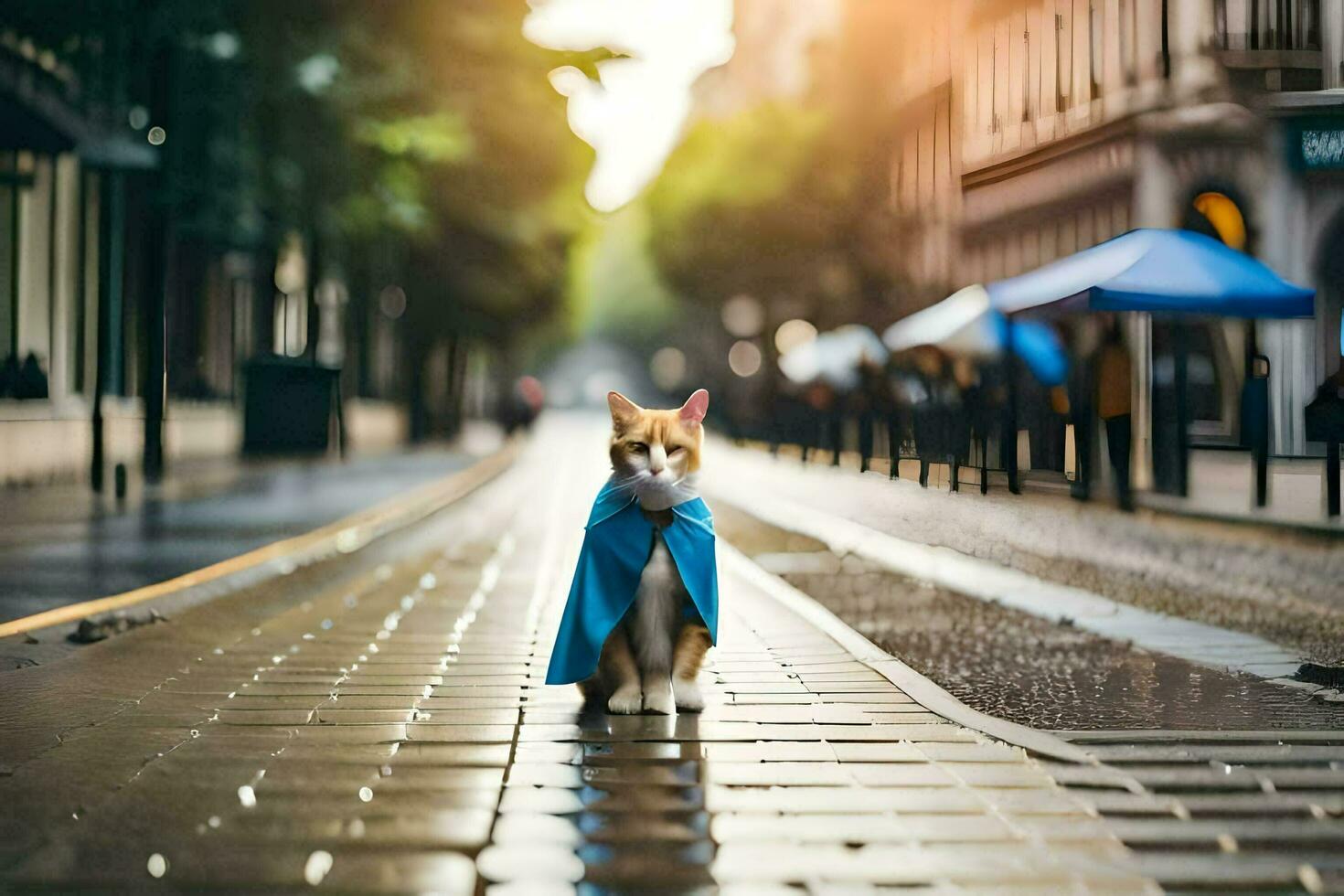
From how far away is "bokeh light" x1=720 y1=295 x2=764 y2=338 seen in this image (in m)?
53.0

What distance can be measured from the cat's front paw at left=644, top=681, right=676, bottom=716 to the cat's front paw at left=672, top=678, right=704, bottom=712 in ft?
0.12

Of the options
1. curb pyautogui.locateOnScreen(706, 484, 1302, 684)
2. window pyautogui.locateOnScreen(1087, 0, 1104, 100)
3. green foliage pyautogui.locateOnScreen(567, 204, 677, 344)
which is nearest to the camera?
window pyautogui.locateOnScreen(1087, 0, 1104, 100)

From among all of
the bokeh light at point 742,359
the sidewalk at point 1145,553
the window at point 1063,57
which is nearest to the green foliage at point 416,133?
the sidewalk at point 1145,553

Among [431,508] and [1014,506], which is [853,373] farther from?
[431,508]

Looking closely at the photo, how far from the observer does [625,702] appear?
241 inches

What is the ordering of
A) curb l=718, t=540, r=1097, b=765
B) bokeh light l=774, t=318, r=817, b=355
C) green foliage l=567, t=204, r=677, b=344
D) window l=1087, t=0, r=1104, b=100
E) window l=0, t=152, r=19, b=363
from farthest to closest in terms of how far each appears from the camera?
green foliage l=567, t=204, r=677, b=344 → bokeh light l=774, t=318, r=817, b=355 → window l=0, t=152, r=19, b=363 → window l=1087, t=0, r=1104, b=100 → curb l=718, t=540, r=1097, b=765

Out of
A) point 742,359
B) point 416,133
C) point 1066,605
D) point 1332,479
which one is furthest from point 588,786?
point 742,359

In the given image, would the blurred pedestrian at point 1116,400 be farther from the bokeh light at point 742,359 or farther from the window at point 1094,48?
the bokeh light at point 742,359

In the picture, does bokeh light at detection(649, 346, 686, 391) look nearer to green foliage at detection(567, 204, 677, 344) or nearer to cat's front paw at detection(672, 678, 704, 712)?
green foliage at detection(567, 204, 677, 344)

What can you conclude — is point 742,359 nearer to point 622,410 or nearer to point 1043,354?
point 1043,354

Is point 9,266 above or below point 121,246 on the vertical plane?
below


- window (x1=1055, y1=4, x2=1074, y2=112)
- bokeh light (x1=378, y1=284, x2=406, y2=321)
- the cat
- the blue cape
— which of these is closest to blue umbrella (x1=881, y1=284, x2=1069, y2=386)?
window (x1=1055, y1=4, x2=1074, y2=112)

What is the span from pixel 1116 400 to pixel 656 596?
2.28 meters

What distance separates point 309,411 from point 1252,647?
1379cm
